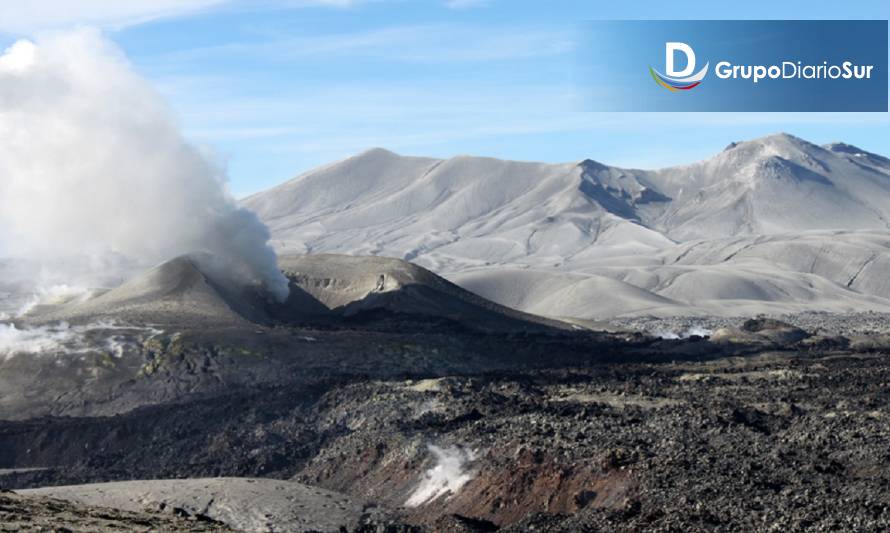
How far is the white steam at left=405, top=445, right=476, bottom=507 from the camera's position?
5106 cm

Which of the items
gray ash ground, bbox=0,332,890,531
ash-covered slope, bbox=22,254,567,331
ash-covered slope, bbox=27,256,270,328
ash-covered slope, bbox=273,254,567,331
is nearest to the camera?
gray ash ground, bbox=0,332,890,531

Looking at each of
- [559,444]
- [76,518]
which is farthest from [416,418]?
[76,518]

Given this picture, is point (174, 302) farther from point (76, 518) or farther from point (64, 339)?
point (76, 518)

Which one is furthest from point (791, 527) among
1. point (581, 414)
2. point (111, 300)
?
point (111, 300)

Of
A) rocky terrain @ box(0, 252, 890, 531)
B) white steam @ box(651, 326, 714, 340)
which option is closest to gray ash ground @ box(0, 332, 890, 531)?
rocky terrain @ box(0, 252, 890, 531)

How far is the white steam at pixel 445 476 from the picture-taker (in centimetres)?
5106

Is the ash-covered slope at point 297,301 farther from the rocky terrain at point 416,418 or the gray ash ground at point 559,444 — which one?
the gray ash ground at point 559,444

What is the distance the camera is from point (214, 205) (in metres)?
126

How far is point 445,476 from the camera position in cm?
5247

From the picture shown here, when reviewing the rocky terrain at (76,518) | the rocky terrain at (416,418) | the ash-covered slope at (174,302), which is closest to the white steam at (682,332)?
the rocky terrain at (416,418)

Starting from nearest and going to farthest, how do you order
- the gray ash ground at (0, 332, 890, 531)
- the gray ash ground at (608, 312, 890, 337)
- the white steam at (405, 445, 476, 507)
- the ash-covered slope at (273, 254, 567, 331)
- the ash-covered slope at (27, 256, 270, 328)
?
the gray ash ground at (0, 332, 890, 531), the white steam at (405, 445, 476, 507), the ash-covered slope at (27, 256, 270, 328), the ash-covered slope at (273, 254, 567, 331), the gray ash ground at (608, 312, 890, 337)

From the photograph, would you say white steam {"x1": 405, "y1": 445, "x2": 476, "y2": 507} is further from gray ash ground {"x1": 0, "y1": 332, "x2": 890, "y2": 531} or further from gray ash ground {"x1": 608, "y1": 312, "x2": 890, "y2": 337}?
gray ash ground {"x1": 608, "y1": 312, "x2": 890, "y2": 337}

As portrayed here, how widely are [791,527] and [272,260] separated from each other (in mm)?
88394

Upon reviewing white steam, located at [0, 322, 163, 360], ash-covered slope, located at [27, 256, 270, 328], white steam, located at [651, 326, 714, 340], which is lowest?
white steam, located at [651, 326, 714, 340]
